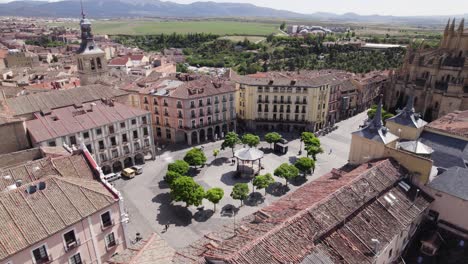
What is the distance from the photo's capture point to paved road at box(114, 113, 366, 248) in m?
45.1

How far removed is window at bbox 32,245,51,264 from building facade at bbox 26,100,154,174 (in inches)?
1048

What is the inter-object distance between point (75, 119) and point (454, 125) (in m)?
63.7

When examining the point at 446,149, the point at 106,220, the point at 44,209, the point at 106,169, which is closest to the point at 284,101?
the point at 446,149

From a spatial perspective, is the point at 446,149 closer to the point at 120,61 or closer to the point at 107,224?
the point at 107,224

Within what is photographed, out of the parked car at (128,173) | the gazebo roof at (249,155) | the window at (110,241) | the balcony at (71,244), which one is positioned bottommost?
the parked car at (128,173)

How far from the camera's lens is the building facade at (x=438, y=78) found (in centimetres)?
7900

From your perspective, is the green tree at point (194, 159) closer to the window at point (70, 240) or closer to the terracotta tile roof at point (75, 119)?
the terracotta tile roof at point (75, 119)

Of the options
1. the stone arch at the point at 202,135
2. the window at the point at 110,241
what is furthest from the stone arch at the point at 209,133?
the window at the point at 110,241

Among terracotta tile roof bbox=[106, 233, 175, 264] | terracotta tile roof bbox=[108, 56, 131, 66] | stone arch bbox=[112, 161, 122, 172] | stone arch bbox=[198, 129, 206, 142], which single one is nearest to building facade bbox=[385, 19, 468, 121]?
stone arch bbox=[198, 129, 206, 142]

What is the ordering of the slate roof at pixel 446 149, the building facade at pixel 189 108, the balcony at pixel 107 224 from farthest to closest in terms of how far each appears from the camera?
the building facade at pixel 189 108
the slate roof at pixel 446 149
the balcony at pixel 107 224

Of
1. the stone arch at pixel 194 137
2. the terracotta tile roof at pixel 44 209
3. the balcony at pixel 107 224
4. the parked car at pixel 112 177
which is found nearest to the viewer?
the terracotta tile roof at pixel 44 209

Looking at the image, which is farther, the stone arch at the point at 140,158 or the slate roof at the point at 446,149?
the stone arch at the point at 140,158

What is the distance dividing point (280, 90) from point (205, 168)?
30.7 m

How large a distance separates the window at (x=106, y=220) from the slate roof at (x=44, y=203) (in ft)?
4.77
